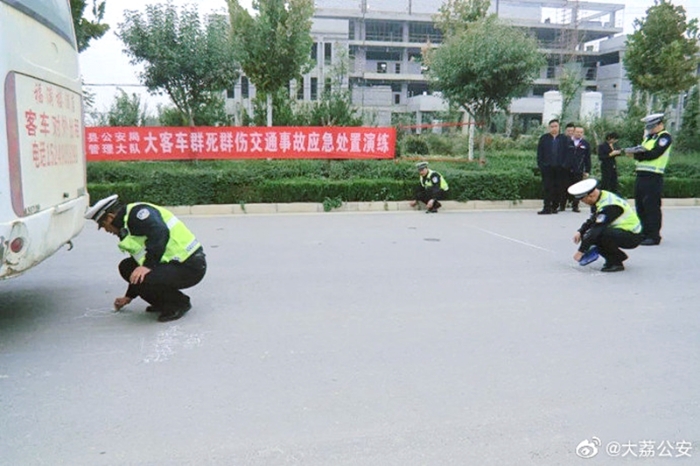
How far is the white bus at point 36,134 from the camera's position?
3.79 meters

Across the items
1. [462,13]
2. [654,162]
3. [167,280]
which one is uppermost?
[462,13]

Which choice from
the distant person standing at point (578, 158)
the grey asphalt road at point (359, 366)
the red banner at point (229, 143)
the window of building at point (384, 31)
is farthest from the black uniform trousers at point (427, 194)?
the window of building at point (384, 31)

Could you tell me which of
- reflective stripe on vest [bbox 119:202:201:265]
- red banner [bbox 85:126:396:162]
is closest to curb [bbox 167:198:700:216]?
red banner [bbox 85:126:396:162]

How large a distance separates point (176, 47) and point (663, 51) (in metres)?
15.9

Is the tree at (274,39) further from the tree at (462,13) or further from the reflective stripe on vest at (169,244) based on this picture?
the reflective stripe on vest at (169,244)

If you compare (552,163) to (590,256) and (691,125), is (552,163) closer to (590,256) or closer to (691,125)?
(590,256)

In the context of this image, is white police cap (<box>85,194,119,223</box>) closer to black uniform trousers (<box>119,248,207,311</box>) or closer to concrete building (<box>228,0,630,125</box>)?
black uniform trousers (<box>119,248,207,311</box>)

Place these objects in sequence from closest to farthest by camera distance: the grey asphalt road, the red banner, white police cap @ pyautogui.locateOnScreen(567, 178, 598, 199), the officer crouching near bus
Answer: the grey asphalt road → white police cap @ pyautogui.locateOnScreen(567, 178, 598, 199) → the officer crouching near bus → the red banner

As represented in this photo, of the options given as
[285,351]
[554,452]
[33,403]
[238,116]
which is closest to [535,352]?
[554,452]

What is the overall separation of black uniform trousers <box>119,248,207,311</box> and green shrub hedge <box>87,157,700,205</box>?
6.76 meters

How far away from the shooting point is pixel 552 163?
37.4 feet

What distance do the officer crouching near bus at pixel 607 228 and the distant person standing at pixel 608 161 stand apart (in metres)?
4.69

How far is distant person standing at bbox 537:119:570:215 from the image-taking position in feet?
37.2

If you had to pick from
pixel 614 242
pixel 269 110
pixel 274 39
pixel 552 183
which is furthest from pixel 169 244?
pixel 269 110
